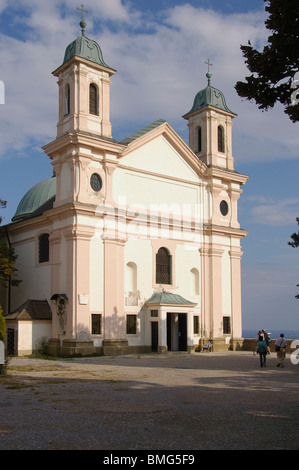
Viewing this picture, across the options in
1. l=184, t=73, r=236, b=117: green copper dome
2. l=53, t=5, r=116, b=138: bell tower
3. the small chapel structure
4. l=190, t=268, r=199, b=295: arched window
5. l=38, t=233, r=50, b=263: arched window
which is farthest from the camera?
l=184, t=73, r=236, b=117: green copper dome

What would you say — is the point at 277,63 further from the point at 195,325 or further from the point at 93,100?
the point at 195,325

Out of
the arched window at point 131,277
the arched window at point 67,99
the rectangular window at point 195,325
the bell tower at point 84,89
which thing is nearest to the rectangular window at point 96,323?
the arched window at point 131,277

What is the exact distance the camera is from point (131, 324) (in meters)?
32.6

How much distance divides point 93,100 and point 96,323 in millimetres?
13239

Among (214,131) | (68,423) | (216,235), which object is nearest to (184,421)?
(68,423)

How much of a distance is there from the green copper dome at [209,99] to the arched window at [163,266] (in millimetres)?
11879

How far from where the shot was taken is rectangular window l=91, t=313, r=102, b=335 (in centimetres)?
3039

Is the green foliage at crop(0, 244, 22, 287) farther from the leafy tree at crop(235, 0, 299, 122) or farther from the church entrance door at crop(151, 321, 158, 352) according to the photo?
the leafy tree at crop(235, 0, 299, 122)

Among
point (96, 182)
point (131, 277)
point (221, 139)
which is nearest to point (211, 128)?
point (221, 139)

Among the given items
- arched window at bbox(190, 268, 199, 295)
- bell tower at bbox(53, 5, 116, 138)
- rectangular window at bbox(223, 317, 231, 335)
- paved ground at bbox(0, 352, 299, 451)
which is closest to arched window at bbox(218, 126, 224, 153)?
arched window at bbox(190, 268, 199, 295)

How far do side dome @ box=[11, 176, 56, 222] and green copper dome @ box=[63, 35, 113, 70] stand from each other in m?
13.0

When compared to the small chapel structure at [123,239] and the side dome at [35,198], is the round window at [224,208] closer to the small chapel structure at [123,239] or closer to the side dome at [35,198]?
the small chapel structure at [123,239]
